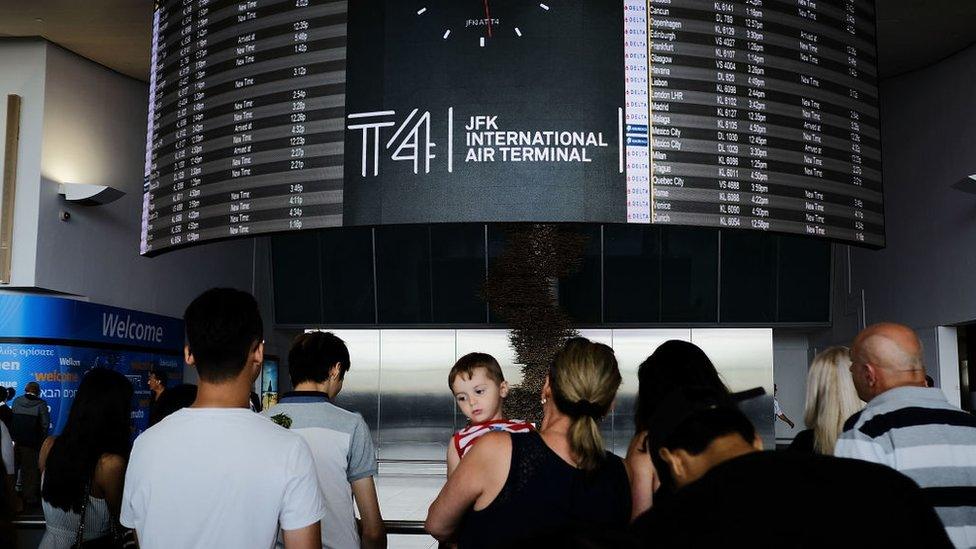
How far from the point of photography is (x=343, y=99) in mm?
3963

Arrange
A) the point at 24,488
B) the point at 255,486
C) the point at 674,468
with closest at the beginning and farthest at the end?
1. the point at 674,468
2. the point at 255,486
3. the point at 24,488

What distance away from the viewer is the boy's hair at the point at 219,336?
1.73 m

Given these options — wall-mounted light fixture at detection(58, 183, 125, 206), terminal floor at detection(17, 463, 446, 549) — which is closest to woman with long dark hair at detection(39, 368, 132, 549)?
terminal floor at detection(17, 463, 446, 549)

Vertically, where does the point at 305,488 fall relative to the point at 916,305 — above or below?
below

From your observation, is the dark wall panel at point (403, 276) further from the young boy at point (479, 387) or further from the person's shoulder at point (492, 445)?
the person's shoulder at point (492, 445)

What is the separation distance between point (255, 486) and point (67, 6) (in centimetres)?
640

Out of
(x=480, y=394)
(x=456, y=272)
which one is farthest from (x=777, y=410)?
(x=480, y=394)

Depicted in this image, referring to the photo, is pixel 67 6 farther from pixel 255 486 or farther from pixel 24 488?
pixel 255 486

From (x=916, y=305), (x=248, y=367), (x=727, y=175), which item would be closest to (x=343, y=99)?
(x=727, y=175)

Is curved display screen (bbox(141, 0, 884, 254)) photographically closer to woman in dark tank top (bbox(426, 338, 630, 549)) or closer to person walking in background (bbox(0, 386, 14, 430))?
woman in dark tank top (bbox(426, 338, 630, 549))

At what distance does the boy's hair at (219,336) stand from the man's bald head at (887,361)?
1.59 m

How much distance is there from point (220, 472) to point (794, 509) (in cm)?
117

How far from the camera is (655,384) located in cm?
206

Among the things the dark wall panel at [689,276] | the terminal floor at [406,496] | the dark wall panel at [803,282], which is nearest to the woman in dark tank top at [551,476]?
the terminal floor at [406,496]
